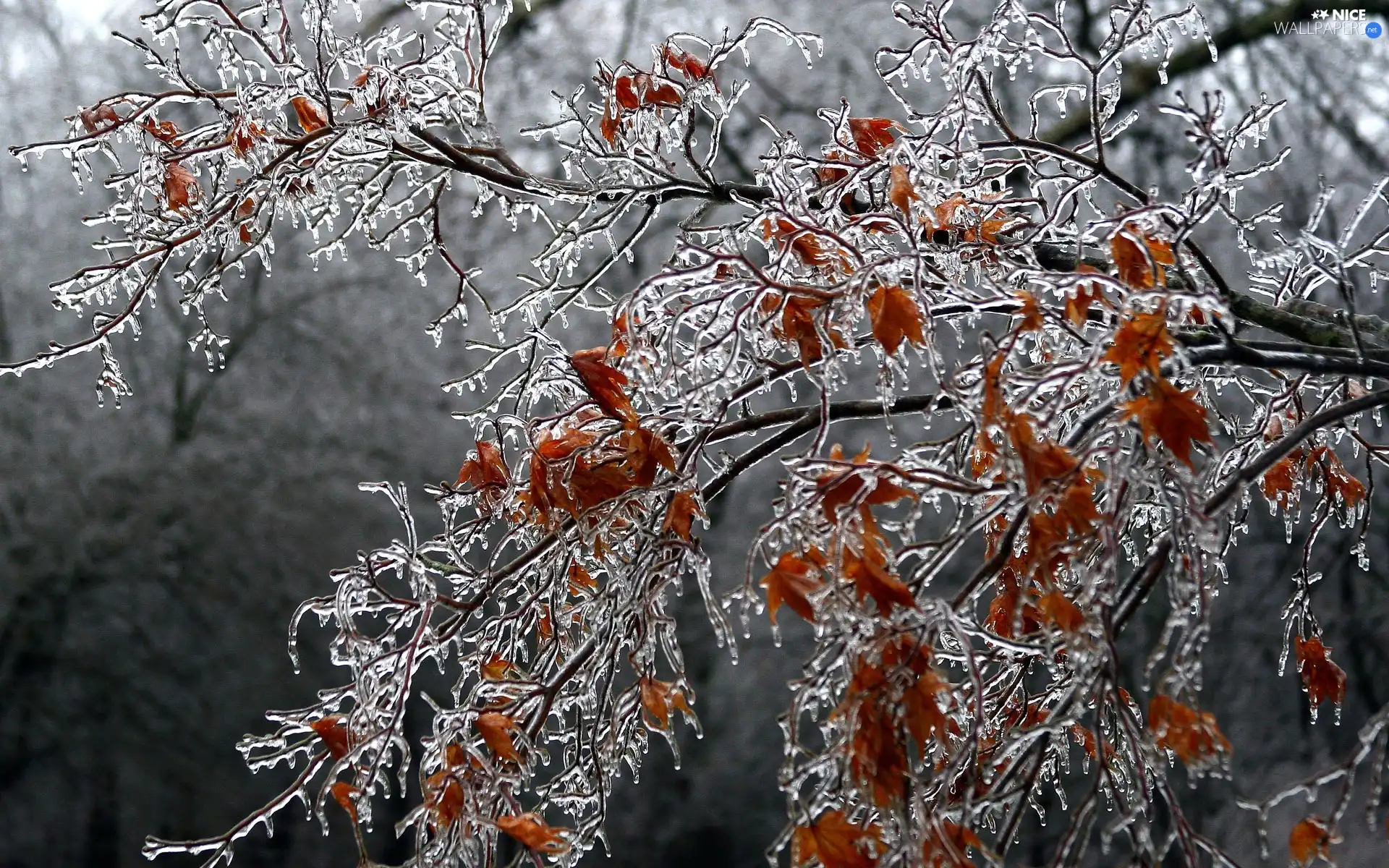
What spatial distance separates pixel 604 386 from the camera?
1.03 m

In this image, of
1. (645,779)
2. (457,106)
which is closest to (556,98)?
(457,106)

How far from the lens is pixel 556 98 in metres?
1.33

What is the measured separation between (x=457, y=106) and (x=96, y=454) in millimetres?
4713

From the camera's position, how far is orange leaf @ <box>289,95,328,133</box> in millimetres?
1383

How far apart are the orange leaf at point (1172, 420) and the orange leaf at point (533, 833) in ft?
1.75

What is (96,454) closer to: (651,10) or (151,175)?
(651,10)

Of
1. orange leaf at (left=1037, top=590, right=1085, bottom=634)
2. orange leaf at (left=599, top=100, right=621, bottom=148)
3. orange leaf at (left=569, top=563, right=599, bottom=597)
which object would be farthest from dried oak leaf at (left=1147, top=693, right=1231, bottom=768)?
orange leaf at (left=599, top=100, right=621, bottom=148)

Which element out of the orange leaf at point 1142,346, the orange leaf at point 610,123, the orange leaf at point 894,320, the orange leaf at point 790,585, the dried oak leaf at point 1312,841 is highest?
the orange leaf at point 610,123

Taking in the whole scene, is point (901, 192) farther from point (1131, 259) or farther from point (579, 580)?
point (579, 580)

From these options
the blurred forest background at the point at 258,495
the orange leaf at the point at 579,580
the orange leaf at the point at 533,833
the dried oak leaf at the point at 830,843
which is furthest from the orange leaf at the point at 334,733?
the blurred forest background at the point at 258,495

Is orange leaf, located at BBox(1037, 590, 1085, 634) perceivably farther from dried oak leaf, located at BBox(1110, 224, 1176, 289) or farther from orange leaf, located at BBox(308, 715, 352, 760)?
orange leaf, located at BBox(308, 715, 352, 760)

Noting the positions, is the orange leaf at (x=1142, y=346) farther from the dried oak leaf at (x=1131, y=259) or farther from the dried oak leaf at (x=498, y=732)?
the dried oak leaf at (x=498, y=732)

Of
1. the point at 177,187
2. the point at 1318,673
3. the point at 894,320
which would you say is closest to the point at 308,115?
the point at 177,187

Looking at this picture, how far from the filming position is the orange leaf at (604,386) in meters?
1.02
